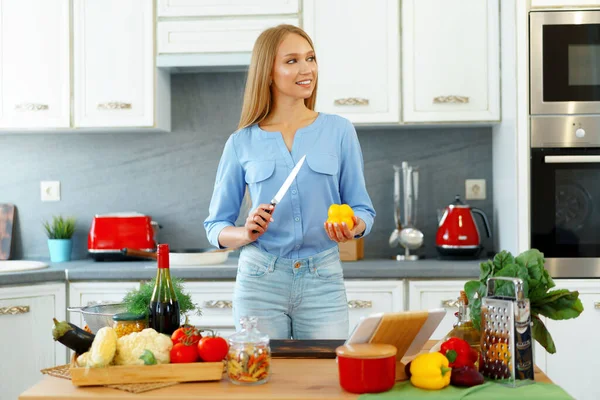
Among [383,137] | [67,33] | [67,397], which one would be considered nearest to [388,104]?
[383,137]

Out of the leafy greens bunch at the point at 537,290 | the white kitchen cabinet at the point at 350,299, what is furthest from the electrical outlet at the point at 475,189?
the leafy greens bunch at the point at 537,290

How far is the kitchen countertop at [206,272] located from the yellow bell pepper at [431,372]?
68.1 inches

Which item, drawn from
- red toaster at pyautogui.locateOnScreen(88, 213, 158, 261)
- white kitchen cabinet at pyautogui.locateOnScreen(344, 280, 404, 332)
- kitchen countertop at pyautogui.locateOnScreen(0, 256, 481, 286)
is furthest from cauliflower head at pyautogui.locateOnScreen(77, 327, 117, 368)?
red toaster at pyautogui.locateOnScreen(88, 213, 158, 261)

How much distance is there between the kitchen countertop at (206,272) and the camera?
3.11 m

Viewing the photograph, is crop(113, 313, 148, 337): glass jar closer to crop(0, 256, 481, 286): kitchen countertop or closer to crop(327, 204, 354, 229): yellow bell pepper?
crop(327, 204, 354, 229): yellow bell pepper

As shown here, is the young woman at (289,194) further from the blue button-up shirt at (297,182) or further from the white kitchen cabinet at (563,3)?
the white kitchen cabinet at (563,3)

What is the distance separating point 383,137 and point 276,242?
1803mm

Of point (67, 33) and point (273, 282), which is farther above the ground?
point (67, 33)

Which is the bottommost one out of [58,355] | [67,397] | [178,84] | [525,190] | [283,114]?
[58,355]

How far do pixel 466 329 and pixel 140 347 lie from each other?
673 mm

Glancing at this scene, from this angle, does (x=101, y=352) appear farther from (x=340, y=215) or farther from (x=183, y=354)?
(x=340, y=215)

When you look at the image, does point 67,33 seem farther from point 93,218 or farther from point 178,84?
point 93,218

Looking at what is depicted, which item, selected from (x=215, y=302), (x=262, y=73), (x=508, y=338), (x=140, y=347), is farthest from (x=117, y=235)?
(x=508, y=338)

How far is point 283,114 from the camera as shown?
6.91 ft
